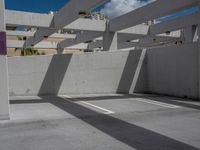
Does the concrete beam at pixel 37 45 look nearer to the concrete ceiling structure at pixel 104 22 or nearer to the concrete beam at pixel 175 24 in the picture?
the concrete ceiling structure at pixel 104 22

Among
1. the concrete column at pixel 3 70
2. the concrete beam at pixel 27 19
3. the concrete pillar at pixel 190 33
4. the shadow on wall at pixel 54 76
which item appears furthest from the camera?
the concrete pillar at pixel 190 33

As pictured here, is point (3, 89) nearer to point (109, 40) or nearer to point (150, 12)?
point (150, 12)

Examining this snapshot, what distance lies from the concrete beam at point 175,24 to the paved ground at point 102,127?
5.56 meters

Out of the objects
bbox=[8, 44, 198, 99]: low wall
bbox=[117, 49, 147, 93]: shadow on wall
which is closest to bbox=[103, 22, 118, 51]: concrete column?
bbox=[8, 44, 198, 99]: low wall

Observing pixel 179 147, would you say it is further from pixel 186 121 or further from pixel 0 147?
pixel 0 147

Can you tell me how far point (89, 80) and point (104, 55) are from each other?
1441 mm

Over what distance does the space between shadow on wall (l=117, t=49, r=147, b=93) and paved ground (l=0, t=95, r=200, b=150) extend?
4.41m

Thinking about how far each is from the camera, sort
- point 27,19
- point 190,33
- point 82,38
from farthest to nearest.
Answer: point 82,38, point 190,33, point 27,19

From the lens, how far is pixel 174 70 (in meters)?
11.9

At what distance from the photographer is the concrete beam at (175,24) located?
13.0 m

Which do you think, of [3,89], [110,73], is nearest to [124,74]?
[110,73]

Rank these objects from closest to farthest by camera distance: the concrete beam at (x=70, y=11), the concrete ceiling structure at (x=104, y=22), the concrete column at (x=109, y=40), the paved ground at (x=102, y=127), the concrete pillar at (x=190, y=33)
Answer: the paved ground at (x=102, y=127) → the concrete beam at (x=70, y=11) → the concrete ceiling structure at (x=104, y=22) → the concrete column at (x=109, y=40) → the concrete pillar at (x=190, y=33)

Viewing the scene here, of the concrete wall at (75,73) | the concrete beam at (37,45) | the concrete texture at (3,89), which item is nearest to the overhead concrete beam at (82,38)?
the concrete beam at (37,45)

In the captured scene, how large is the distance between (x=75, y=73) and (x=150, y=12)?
4415 millimetres
